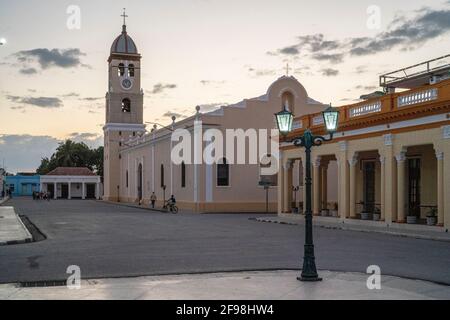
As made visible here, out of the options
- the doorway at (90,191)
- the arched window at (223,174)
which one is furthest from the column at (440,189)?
the doorway at (90,191)

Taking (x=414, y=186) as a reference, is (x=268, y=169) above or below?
above

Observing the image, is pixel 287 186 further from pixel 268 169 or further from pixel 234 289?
pixel 234 289

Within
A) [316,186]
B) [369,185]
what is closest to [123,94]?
[316,186]

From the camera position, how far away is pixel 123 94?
237 feet

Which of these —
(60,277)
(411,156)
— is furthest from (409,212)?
(60,277)

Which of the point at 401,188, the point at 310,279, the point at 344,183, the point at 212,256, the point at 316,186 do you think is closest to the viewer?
the point at 310,279

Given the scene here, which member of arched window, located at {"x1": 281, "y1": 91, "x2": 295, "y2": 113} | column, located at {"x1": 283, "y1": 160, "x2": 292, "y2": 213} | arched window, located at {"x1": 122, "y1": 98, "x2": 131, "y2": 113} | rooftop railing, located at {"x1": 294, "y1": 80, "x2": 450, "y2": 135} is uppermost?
arched window, located at {"x1": 122, "y1": 98, "x2": 131, "y2": 113}

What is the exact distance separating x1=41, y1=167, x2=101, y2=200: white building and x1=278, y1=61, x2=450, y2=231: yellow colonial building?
234ft

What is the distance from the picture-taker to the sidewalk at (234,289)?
9.42 m

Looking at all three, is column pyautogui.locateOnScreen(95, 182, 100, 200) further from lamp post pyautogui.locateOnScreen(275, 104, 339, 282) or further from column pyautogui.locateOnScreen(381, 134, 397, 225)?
lamp post pyautogui.locateOnScreen(275, 104, 339, 282)

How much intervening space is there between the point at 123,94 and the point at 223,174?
30.9 m

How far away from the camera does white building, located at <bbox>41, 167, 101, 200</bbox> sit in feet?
324

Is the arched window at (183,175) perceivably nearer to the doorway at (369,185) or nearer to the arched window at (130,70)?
the doorway at (369,185)

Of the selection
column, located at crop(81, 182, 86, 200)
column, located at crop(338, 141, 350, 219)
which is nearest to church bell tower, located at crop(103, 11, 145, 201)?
column, located at crop(81, 182, 86, 200)
